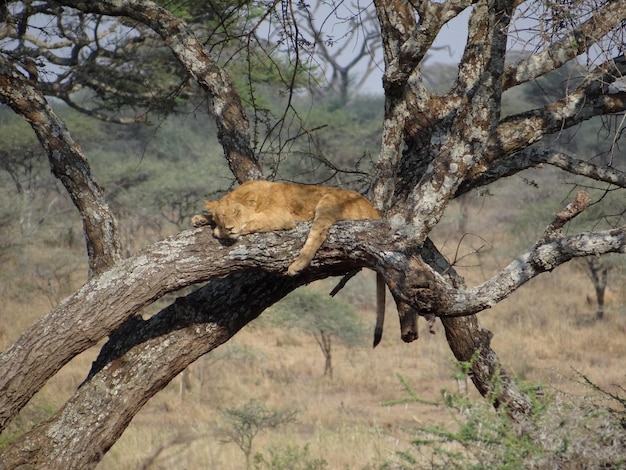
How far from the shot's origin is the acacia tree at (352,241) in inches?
156

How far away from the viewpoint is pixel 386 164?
499cm

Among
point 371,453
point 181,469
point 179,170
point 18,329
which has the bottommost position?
point 181,469

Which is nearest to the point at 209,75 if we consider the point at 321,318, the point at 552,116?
the point at 552,116

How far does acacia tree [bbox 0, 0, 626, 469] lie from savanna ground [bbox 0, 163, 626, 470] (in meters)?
3.16

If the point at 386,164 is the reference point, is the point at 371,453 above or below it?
below

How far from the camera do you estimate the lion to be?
13.5 ft

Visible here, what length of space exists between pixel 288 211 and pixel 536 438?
6.21ft

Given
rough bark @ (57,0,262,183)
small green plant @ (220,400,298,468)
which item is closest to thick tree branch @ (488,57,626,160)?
rough bark @ (57,0,262,183)

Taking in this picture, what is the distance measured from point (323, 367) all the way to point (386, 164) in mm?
9600

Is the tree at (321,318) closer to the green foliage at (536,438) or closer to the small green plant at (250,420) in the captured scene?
the small green plant at (250,420)

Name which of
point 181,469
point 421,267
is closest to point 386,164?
point 421,267

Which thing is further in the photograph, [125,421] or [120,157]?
[120,157]

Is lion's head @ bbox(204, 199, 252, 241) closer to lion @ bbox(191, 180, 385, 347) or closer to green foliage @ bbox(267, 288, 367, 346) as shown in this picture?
lion @ bbox(191, 180, 385, 347)

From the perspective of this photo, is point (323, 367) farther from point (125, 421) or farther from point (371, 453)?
point (125, 421)
